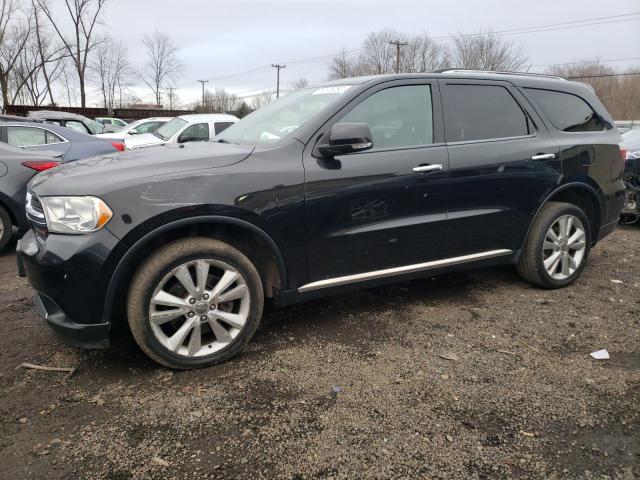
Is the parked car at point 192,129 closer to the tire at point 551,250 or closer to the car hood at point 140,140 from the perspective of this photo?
the car hood at point 140,140

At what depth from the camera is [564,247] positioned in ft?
13.6

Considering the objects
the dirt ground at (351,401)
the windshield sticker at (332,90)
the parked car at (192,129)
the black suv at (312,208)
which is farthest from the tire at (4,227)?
the parked car at (192,129)

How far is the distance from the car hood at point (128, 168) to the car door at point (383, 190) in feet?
1.87

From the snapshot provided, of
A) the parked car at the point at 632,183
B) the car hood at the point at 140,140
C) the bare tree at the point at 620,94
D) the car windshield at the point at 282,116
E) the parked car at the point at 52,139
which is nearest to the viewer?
the car windshield at the point at 282,116

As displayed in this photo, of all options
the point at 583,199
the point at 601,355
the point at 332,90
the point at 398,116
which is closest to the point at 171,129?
the point at 332,90

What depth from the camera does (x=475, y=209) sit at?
3605 mm

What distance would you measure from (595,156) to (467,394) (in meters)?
2.81

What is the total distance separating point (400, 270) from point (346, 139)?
1.03 metres

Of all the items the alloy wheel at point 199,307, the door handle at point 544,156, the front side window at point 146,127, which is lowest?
the alloy wheel at point 199,307

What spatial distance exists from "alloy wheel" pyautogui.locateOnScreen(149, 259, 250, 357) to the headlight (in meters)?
0.46

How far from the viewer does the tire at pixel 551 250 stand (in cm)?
400

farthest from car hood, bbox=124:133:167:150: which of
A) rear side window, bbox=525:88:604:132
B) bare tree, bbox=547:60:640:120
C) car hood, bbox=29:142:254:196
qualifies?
bare tree, bbox=547:60:640:120

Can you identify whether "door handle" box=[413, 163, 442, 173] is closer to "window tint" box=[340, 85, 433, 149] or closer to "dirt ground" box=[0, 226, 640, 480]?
"window tint" box=[340, 85, 433, 149]

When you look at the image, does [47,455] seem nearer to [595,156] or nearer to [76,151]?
[595,156]
